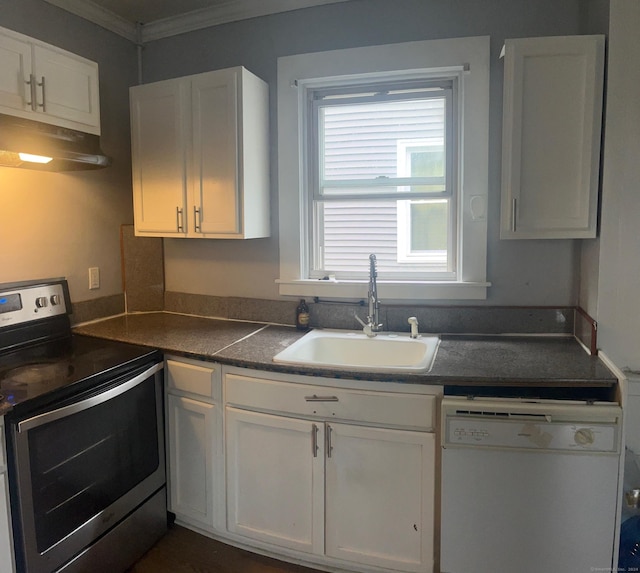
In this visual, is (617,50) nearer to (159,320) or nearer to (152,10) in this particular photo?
(152,10)

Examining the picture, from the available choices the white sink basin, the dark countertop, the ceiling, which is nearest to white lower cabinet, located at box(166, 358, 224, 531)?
the dark countertop

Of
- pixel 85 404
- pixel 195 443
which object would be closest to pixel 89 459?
pixel 85 404

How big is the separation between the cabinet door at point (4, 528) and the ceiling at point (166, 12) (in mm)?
2157

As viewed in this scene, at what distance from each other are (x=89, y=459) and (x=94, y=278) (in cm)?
115

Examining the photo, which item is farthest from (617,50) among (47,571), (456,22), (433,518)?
(47,571)

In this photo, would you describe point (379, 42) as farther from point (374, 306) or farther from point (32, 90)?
point (32, 90)

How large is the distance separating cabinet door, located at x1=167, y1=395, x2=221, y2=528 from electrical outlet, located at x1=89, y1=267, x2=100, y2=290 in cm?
88

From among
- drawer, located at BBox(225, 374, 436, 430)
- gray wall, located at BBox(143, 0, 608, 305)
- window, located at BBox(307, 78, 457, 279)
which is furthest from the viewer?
window, located at BBox(307, 78, 457, 279)

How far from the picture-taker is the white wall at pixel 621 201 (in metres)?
1.91

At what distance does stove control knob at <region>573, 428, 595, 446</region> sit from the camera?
1703 millimetres

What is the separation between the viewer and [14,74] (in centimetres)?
201

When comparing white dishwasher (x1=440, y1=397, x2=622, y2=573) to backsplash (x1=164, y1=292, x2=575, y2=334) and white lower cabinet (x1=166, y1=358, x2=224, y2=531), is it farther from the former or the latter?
white lower cabinet (x1=166, y1=358, x2=224, y2=531)

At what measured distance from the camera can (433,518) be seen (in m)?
1.89

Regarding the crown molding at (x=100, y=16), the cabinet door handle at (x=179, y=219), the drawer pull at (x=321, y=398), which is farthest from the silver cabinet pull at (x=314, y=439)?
the crown molding at (x=100, y=16)
